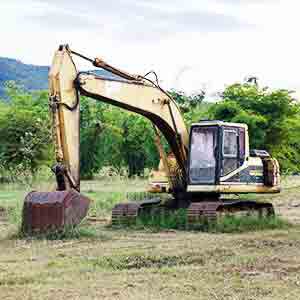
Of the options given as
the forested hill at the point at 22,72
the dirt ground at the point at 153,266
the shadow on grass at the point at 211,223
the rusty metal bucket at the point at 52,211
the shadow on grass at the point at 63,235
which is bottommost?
the dirt ground at the point at 153,266

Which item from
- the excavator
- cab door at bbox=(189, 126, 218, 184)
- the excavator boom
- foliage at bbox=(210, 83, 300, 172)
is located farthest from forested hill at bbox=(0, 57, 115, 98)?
the excavator boom

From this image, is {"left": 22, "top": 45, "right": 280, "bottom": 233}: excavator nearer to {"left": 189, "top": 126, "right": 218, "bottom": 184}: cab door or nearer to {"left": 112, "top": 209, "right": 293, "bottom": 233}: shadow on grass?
{"left": 189, "top": 126, "right": 218, "bottom": 184}: cab door

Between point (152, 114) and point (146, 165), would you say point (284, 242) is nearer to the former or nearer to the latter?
point (152, 114)

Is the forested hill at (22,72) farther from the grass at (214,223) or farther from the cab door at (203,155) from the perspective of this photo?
the grass at (214,223)

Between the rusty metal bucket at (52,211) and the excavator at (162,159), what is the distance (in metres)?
0.02

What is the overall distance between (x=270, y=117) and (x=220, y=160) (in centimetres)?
1166

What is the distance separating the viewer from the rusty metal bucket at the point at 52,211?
1401 centimetres

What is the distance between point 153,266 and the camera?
1067 centimetres

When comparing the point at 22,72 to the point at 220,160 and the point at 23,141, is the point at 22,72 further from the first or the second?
the point at 220,160

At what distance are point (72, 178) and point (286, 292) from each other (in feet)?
22.0

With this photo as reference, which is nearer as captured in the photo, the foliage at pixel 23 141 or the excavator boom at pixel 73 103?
the excavator boom at pixel 73 103

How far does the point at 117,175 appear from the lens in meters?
32.2

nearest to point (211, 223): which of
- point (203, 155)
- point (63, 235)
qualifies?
point (203, 155)

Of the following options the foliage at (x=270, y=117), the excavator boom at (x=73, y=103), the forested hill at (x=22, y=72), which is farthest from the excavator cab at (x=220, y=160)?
the forested hill at (x=22, y=72)
